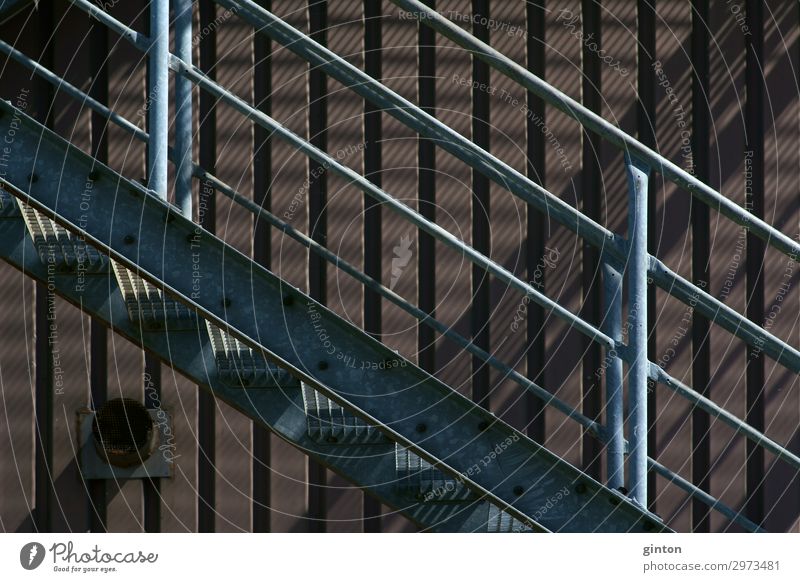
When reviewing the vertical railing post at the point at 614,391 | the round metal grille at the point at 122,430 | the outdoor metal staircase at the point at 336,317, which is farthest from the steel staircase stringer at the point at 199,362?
the round metal grille at the point at 122,430

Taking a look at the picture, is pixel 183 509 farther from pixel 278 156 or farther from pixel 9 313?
pixel 278 156

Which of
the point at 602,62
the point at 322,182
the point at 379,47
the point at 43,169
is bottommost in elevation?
the point at 43,169

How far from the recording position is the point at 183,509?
26.2 feet

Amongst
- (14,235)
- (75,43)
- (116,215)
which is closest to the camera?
(116,215)

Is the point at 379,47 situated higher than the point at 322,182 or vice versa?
the point at 379,47

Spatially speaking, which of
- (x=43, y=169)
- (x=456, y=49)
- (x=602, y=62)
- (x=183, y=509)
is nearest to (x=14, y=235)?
(x=43, y=169)

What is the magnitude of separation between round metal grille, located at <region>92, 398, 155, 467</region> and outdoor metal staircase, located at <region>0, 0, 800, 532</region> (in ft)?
7.88

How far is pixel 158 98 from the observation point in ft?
17.3

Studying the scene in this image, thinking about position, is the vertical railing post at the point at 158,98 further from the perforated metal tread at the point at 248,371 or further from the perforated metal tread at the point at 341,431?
the perforated metal tread at the point at 341,431

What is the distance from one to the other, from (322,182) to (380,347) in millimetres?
3126

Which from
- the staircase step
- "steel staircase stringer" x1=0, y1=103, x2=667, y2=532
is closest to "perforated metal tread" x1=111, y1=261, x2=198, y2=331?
"steel staircase stringer" x1=0, y1=103, x2=667, y2=532

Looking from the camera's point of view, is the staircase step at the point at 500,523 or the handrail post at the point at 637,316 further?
the staircase step at the point at 500,523

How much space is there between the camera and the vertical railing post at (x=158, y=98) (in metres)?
5.20

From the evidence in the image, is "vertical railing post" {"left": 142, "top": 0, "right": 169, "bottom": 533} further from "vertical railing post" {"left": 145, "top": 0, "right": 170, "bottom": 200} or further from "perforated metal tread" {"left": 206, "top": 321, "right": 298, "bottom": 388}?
"perforated metal tread" {"left": 206, "top": 321, "right": 298, "bottom": 388}
